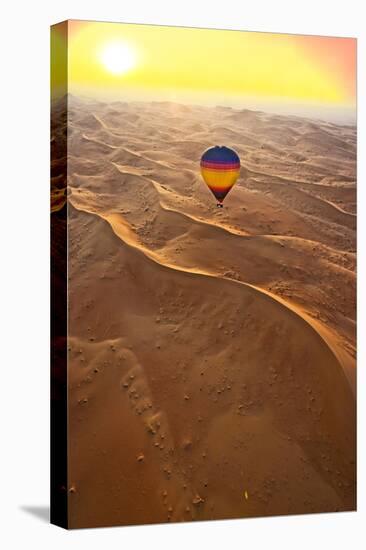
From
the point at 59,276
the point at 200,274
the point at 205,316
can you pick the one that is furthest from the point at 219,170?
the point at 59,276

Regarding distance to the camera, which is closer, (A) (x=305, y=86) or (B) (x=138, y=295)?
(B) (x=138, y=295)

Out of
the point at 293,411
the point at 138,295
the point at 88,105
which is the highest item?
the point at 88,105

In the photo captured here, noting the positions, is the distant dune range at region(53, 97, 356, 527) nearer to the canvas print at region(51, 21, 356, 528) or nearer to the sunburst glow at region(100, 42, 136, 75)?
the canvas print at region(51, 21, 356, 528)

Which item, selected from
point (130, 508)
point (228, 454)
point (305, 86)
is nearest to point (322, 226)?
point (305, 86)

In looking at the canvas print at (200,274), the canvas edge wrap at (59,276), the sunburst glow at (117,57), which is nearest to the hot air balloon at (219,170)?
the canvas print at (200,274)

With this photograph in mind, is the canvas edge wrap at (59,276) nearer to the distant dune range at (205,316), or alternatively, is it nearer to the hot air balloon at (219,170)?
the distant dune range at (205,316)

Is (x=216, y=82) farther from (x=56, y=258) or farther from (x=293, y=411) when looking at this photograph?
(x=293, y=411)
